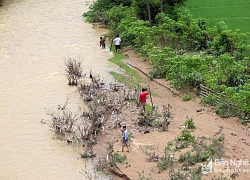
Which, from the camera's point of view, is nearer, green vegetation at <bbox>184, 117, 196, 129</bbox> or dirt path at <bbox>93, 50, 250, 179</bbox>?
dirt path at <bbox>93, 50, 250, 179</bbox>

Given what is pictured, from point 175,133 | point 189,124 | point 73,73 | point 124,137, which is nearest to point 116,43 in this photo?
Answer: point 73,73

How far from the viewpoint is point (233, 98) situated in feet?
52.6

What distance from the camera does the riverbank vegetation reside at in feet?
56.6

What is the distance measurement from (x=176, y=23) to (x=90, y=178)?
12034 millimetres

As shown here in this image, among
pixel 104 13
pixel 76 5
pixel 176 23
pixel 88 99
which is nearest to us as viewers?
pixel 88 99

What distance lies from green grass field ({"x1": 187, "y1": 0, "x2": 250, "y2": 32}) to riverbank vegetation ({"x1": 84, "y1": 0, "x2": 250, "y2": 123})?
169 cm

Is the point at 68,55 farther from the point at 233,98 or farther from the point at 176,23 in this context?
the point at 233,98

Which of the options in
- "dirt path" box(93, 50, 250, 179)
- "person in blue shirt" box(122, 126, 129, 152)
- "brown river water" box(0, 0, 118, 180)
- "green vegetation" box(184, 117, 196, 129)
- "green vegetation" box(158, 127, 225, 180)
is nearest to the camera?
"green vegetation" box(158, 127, 225, 180)

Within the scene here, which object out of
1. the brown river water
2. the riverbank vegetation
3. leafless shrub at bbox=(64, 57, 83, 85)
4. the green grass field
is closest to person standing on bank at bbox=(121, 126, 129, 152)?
the brown river water

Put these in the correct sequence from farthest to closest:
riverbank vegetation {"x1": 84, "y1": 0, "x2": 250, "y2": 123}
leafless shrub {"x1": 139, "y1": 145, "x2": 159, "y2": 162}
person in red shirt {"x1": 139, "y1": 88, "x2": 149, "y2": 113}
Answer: riverbank vegetation {"x1": 84, "y1": 0, "x2": 250, "y2": 123} → person in red shirt {"x1": 139, "y1": 88, "x2": 149, "y2": 113} → leafless shrub {"x1": 139, "y1": 145, "x2": 159, "y2": 162}

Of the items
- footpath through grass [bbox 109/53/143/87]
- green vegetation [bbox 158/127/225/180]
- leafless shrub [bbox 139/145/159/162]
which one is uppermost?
footpath through grass [bbox 109/53/143/87]

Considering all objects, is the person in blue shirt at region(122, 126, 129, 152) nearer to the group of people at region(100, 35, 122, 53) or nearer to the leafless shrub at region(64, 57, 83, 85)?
the leafless shrub at region(64, 57, 83, 85)

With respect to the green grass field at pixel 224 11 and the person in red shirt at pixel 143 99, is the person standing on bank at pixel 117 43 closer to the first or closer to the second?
the green grass field at pixel 224 11

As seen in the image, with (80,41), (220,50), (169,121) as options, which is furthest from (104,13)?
(169,121)
